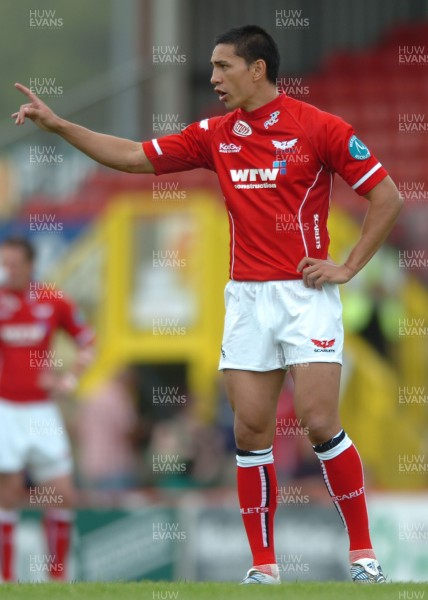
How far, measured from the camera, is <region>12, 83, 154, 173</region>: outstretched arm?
248 inches

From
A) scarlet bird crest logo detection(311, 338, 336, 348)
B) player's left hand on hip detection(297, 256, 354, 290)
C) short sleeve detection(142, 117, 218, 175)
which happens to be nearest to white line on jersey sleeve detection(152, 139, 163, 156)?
short sleeve detection(142, 117, 218, 175)

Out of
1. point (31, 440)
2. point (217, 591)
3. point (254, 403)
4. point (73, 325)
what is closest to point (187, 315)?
point (73, 325)

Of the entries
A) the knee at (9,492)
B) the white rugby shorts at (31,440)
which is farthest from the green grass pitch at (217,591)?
the white rugby shorts at (31,440)

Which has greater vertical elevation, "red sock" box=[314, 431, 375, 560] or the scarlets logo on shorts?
the scarlets logo on shorts

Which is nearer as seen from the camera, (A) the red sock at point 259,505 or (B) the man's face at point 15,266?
(A) the red sock at point 259,505

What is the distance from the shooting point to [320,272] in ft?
19.7

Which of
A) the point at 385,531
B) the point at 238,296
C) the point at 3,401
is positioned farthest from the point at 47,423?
the point at 238,296

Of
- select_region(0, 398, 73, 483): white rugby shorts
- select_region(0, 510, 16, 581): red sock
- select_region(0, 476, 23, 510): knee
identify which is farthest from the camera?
select_region(0, 398, 73, 483): white rugby shorts

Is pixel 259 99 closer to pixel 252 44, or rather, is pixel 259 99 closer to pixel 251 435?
pixel 252 44

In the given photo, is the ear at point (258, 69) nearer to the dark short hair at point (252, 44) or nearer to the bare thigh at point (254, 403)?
the dark short hair at point (252, 44)

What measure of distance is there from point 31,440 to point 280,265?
4.32 metres

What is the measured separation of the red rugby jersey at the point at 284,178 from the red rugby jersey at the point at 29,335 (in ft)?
13.3

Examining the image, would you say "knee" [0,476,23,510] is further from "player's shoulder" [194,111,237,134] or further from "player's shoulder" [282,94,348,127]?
"player's shoulder" [282,94,348,127]

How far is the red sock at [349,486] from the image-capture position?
20.0 ft
